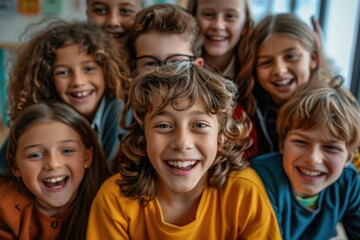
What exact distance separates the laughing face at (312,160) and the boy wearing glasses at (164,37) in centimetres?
48

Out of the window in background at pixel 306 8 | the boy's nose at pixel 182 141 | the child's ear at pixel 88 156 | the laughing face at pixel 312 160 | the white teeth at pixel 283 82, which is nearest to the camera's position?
the boy's nose at pixel 182 141

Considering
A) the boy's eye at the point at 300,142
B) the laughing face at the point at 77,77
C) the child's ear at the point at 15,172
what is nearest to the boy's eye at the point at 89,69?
the laughing face at the point at 77,77

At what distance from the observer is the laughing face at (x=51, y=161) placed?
1.14 m

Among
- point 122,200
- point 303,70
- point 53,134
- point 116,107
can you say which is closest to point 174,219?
point 122,200

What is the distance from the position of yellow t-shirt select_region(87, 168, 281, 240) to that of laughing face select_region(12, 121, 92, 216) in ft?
0.55

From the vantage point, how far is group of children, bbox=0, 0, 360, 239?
3.33ft

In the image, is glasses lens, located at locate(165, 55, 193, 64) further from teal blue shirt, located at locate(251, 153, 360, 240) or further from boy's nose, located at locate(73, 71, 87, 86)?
teal blue shirt, located at locate(251, 153, 360, 240)

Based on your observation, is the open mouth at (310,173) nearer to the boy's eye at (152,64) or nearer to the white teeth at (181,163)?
the white teeth at (181,163)

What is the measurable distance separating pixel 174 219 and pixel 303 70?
811mm

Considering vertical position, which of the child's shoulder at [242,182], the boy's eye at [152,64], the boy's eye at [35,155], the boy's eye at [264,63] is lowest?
the child's shoulder at [242,182]

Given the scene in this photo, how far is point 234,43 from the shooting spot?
1.61 metres

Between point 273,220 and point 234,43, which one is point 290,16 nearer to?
point 234,43

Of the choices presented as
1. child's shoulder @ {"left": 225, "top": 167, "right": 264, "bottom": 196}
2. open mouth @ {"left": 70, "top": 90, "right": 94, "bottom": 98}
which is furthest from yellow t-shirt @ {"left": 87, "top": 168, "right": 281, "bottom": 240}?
open mouth @ {"left": 70, "top": 90, "right": 94, "bottom": 98}

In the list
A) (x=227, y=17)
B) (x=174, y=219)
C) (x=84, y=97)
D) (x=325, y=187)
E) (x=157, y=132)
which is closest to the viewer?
(x=157, y=132)
